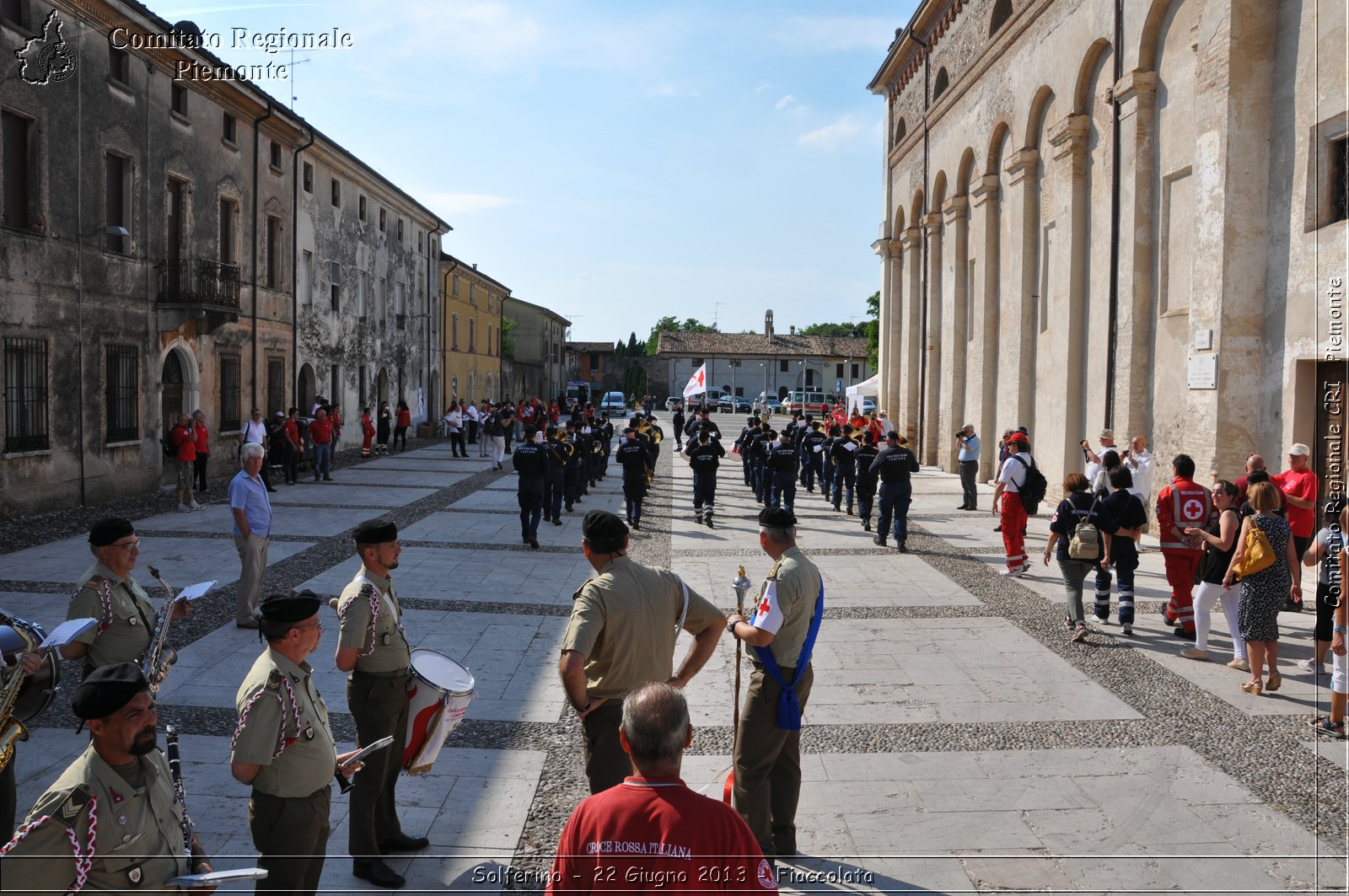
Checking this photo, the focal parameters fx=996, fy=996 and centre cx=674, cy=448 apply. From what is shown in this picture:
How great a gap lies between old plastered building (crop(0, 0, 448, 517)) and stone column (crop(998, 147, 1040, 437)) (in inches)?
617

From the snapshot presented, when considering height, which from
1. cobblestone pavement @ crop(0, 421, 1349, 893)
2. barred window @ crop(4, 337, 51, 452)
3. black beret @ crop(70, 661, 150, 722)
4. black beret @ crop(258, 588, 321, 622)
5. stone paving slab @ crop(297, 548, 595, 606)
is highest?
barred window @ crop(4, 337, 51, 452)

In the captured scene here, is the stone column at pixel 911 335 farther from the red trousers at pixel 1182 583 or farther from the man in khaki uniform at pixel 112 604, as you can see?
the man in khaki uniform at pixel 112 604

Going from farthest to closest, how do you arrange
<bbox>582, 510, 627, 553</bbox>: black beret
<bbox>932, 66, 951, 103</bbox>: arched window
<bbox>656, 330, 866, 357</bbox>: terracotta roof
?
<bbox>656, 330, 866, 357</bbox>: terracotta roof < <bbox>932, 66, 951, 103</bbox>: arched window < <bbox>582, 510, 627, 553</bbox>: black beret

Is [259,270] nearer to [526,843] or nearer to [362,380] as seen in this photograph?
[362,380]

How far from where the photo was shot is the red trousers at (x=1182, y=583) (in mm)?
9391

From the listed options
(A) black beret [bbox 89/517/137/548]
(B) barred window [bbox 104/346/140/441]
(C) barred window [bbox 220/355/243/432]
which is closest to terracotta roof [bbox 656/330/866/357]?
(C) barred window [bbox 220/355/243/432]

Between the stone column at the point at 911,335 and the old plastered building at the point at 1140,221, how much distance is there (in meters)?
2.60

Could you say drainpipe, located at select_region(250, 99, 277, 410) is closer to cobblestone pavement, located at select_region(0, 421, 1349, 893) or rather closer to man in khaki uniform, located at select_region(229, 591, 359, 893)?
cobblestone pavement, located at select_region(0, 421, 1349, 893)

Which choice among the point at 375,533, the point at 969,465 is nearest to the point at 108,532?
the point at 375,533

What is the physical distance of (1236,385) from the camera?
12.9 meters

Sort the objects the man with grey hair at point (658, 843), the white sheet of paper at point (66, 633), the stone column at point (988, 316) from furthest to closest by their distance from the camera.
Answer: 1. the stone column at point (988, 316)
2. the white sheet of paper at point (66, 633)
3. the man with grey hair at point (658, 843)

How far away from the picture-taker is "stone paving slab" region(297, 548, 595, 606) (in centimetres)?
1105

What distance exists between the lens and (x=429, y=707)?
4750 mm

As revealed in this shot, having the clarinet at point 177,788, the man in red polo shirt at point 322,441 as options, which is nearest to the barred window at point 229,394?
the man in red polo shirt at point 322,441
